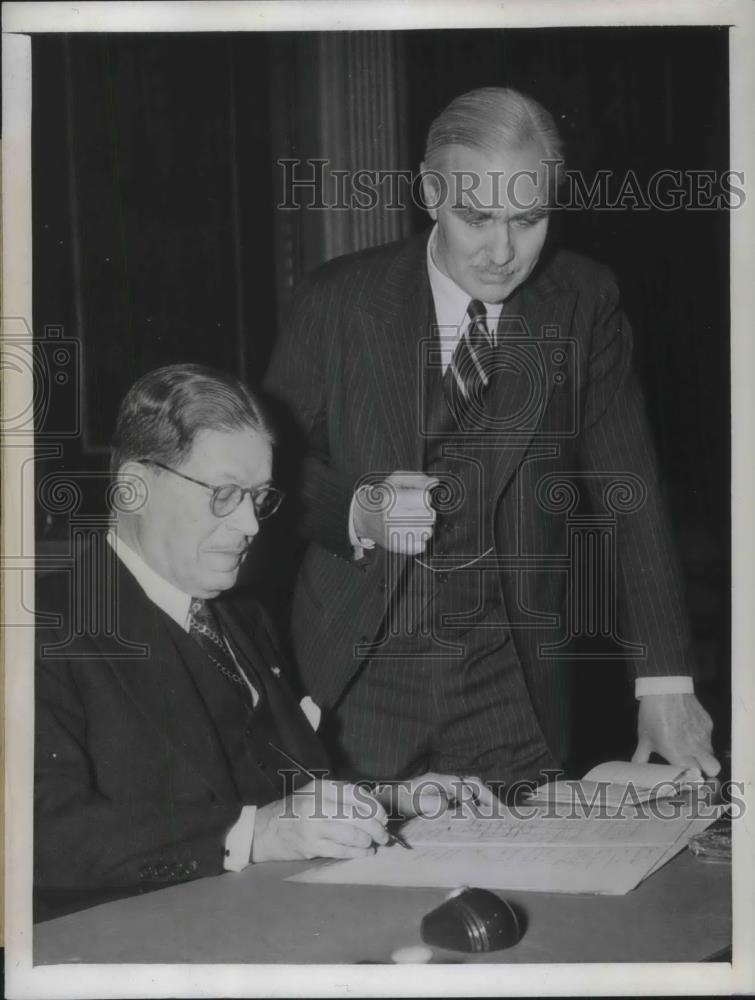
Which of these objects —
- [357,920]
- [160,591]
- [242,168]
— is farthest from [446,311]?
[357,920]

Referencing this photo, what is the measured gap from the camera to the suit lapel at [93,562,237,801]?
73.3 inches

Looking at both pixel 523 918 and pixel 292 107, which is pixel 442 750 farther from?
pixel 292 107

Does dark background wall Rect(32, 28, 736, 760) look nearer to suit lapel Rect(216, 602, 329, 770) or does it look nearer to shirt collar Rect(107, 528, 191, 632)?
shirt collar Rect(107, 528, 191, 632)

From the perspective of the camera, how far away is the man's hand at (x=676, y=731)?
2.22 m

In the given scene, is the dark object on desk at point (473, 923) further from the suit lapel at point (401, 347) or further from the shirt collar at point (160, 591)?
the suit lapel at point (401, 347)

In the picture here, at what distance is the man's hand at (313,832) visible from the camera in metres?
1.78

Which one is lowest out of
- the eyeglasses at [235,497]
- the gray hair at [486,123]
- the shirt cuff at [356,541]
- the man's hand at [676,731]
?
the man's hand at [676,731]

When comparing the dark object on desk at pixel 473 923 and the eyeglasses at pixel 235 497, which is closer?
the dark object on desk at pixel 473 923

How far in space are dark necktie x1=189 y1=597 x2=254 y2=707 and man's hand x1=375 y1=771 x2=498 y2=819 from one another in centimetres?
34

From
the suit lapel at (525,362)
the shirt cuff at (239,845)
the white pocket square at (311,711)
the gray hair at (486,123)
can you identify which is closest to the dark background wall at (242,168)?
the gray hair at (486,123)

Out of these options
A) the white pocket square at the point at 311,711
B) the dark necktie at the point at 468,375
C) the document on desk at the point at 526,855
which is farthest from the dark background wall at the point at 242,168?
the white pocket square at the point at 311,711

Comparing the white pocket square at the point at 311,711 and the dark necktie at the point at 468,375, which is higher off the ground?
the dark necktie at the point at 468,375

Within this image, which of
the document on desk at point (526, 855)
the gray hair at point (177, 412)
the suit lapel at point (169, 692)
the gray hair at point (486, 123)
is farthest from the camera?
the gray hair at point (486, 123)

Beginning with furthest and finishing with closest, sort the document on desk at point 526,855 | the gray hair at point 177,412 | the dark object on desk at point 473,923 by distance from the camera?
the gray hair at point 177,412, the document on desk at point 526,855, the dark object on desk at point 473,923
